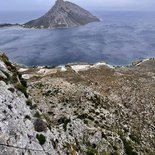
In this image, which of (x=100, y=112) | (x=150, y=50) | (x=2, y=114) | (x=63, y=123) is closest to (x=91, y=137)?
(x=63, y=123)

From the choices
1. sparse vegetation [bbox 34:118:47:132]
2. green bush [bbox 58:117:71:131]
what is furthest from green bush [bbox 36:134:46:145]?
green bush [bbox 58:117:71:131]

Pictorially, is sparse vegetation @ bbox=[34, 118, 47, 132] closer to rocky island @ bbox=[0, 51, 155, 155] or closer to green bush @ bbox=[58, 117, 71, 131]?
rocky island @ bbox=[0, 51, 155, 155]

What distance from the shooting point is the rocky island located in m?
20.9

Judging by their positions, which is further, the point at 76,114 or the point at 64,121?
the point at 76,114

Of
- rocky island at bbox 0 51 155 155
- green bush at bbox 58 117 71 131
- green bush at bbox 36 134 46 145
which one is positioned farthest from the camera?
green bush at bbox 58 117 71 131

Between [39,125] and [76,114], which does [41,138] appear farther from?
[76,114]

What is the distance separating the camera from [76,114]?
1437 inches

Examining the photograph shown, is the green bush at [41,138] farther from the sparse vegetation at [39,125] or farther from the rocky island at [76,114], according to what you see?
the sparse vegetation at [39,125]

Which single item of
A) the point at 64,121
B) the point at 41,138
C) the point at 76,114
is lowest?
the point at 76,114

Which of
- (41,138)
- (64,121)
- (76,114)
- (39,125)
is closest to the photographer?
(41,138)

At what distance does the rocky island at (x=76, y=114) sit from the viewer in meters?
20.9

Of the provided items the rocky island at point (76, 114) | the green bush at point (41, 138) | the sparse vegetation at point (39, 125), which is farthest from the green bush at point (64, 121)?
the green bush at point (41, 138)

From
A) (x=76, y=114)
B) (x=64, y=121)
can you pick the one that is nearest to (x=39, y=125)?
(x=64, y=121)

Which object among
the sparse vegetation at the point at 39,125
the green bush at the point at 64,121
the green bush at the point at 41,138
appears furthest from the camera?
the green bush at the point at 64,121
